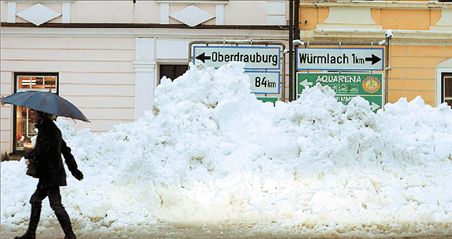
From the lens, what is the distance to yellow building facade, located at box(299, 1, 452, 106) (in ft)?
51.0

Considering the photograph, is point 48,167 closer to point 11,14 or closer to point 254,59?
point 254,59

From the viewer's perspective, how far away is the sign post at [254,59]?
Result: 12.8 m

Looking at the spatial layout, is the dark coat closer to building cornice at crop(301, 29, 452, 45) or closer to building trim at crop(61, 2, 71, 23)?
building trim at crop(61, 2, 71, 23)

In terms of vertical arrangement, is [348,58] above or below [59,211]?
above

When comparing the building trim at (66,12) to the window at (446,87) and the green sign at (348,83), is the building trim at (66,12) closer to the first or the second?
the green sign at (348,83)

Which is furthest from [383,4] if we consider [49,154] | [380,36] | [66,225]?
[66,225]

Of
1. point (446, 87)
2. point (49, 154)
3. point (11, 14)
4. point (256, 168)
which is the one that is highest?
point (11, 14)

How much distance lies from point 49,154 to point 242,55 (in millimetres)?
5937

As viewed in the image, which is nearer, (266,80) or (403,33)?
(266,80)

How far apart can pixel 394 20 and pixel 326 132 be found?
22.1 feet

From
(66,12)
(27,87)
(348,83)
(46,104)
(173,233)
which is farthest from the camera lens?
(27,87)

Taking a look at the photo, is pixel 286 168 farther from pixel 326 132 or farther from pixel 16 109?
pixel 16 109

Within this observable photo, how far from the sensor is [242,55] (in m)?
12.8

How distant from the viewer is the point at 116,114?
1545 centimetres
